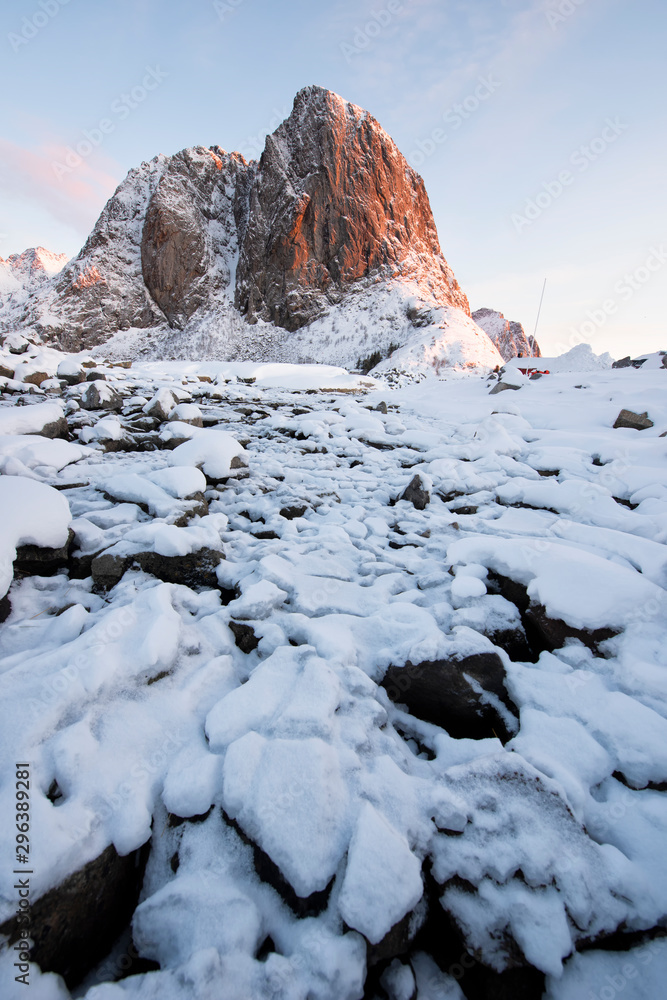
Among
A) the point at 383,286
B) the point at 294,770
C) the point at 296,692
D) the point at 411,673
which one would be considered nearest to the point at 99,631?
the point at 296,692

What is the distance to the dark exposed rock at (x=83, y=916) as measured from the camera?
1.00 m

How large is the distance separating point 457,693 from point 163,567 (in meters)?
1.81

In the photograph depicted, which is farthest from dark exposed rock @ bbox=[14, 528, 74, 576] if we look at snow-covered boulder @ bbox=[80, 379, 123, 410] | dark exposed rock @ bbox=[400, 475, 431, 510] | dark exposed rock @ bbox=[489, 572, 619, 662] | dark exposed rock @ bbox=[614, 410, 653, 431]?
dark exposed rock @ bbox=[614, 410, 653, 431]

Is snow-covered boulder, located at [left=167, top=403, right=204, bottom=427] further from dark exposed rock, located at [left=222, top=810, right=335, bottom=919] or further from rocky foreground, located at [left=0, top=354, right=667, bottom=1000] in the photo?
dark exposed rock, located at [left=222, top=810, right=335, bottom=919]

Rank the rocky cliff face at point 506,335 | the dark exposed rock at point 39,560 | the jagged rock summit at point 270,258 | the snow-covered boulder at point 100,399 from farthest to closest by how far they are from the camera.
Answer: the rocky cliff face at point 506,335 < the jagged rock summit at point 270,258 < the snow-covered boulder at point 100,399 < the dark exposed rock at point 39,560

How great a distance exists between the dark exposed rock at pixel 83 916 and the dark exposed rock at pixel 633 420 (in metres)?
6.73

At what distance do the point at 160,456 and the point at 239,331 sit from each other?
2581cm

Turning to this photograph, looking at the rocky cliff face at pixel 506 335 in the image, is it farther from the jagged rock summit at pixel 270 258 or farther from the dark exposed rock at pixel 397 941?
the dark exposed rock at pixel 397 941

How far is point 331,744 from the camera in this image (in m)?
1.43

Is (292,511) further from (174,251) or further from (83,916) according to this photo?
(174,251)

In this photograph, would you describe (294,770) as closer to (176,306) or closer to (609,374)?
(609,374)

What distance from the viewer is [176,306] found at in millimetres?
29109

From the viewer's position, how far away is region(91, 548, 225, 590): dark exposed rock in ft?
7.61
